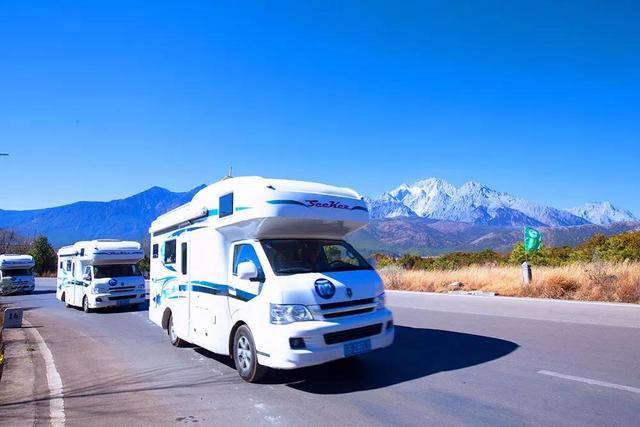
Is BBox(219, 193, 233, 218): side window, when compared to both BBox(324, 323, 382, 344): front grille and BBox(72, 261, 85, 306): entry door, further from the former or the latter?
BBox(72, 261, 85, 306): entry door

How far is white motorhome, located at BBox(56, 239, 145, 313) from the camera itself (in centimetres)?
1867

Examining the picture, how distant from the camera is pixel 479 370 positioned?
276 inches

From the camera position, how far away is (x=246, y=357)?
6.98m

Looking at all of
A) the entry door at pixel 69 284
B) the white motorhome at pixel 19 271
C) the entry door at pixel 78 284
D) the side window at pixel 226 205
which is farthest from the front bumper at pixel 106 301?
the white motorhome at pixel 19 271

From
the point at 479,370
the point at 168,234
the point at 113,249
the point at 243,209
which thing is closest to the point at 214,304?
the point at 243,209

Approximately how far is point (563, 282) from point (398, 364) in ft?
34.7

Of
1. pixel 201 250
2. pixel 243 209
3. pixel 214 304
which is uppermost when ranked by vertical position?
pixel 243 209

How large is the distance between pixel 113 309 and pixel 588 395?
59.1 feet

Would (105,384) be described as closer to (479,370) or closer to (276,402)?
(276,402)

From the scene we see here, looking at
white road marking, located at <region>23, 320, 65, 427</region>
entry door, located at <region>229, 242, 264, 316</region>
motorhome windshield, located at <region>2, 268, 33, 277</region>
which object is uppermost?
entry door, located at <region>229, 242, 264, 316</region>

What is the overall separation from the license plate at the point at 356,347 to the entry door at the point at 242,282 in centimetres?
139

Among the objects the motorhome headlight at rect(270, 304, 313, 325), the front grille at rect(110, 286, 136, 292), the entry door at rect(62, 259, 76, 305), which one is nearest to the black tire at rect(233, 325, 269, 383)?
the motorhome headlight at rect(270, 304, 313, 325)

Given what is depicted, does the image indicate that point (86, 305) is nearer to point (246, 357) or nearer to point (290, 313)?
point (246, 357)

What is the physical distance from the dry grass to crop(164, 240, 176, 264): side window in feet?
38.6
